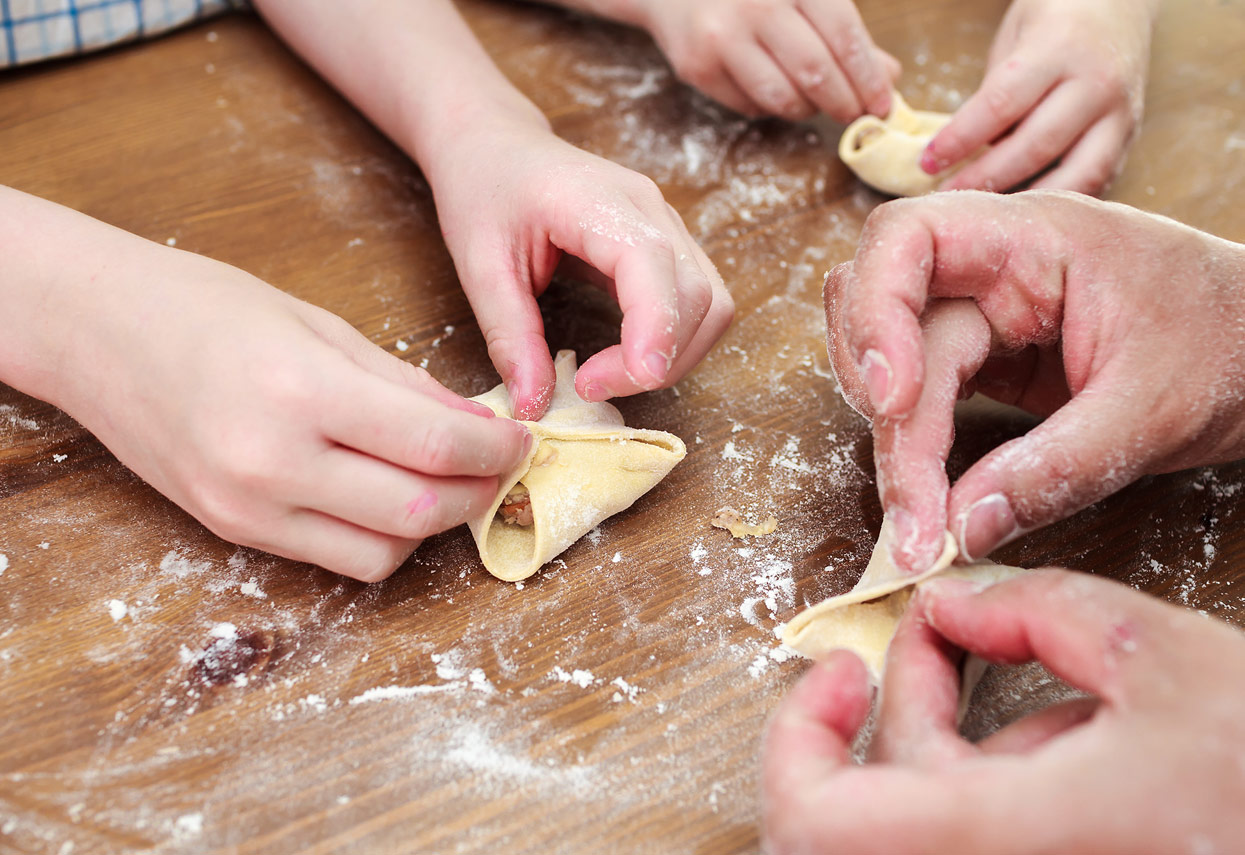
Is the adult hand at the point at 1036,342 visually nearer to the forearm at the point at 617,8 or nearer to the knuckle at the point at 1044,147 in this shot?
the knuckle at the point at 1044,147

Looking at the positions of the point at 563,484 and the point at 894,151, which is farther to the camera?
the point at 894,151

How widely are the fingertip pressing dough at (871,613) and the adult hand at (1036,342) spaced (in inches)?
1.2

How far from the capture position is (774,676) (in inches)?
31.1

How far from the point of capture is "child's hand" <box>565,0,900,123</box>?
4.14ft

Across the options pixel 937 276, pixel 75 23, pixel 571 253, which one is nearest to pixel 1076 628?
pixel 937 276

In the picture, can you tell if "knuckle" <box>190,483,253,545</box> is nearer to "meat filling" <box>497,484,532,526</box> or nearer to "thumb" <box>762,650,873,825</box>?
"meat filling" <box>497,484,532,526</box>

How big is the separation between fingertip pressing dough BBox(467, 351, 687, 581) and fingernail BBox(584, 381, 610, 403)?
3cm

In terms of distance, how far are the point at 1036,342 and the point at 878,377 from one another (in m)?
0.23

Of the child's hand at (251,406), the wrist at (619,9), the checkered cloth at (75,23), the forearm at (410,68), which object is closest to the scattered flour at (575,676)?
the child's hand at (251,406)

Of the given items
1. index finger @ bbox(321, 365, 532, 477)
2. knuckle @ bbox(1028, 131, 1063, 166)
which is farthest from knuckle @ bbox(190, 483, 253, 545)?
knuckle @ bbox(1028, 131, 1063, 166)

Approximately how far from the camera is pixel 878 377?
71cm

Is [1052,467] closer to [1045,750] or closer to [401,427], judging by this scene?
[1045,750]

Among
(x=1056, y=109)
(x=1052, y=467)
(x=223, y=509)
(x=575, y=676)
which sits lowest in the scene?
(x=575, y=676)

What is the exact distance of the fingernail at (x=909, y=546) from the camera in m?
0.72
